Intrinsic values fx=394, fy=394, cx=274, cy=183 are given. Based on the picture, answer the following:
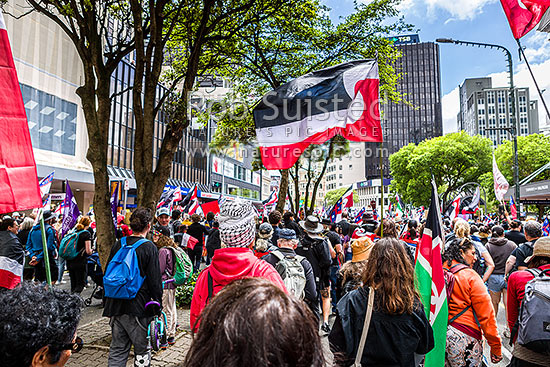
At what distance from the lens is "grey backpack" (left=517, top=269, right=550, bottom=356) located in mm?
3064

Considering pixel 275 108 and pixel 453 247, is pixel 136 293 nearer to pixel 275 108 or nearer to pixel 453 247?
pixel 453 247

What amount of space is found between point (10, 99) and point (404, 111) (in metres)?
126

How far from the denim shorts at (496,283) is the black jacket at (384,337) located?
5.39m

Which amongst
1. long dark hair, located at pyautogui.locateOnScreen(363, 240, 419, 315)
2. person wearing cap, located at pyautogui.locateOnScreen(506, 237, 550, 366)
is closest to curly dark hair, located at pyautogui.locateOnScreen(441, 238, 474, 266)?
person wearing cap, located at pyautogui.locateOnScreen(506, 237, 550, 366)

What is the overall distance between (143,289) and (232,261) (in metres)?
1.55

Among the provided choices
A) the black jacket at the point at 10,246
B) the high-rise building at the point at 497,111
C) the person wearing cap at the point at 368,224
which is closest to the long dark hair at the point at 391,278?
the black jacket at the point at 10,246

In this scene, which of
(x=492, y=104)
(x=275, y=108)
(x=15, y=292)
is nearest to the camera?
(x=15, y=292)

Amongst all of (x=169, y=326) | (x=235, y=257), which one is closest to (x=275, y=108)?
(x=169, y=326)

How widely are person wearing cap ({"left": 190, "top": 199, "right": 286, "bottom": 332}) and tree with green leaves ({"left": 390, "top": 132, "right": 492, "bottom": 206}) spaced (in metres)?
49.0

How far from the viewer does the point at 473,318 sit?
351cm

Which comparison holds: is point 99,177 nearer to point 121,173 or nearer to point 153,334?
point 153,334

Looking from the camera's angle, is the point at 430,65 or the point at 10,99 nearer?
the point at 10,99

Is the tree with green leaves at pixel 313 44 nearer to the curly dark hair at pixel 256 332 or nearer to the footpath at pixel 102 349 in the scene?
the footpath at pixel 102 349

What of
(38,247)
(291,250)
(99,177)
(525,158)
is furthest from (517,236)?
(525,158)
